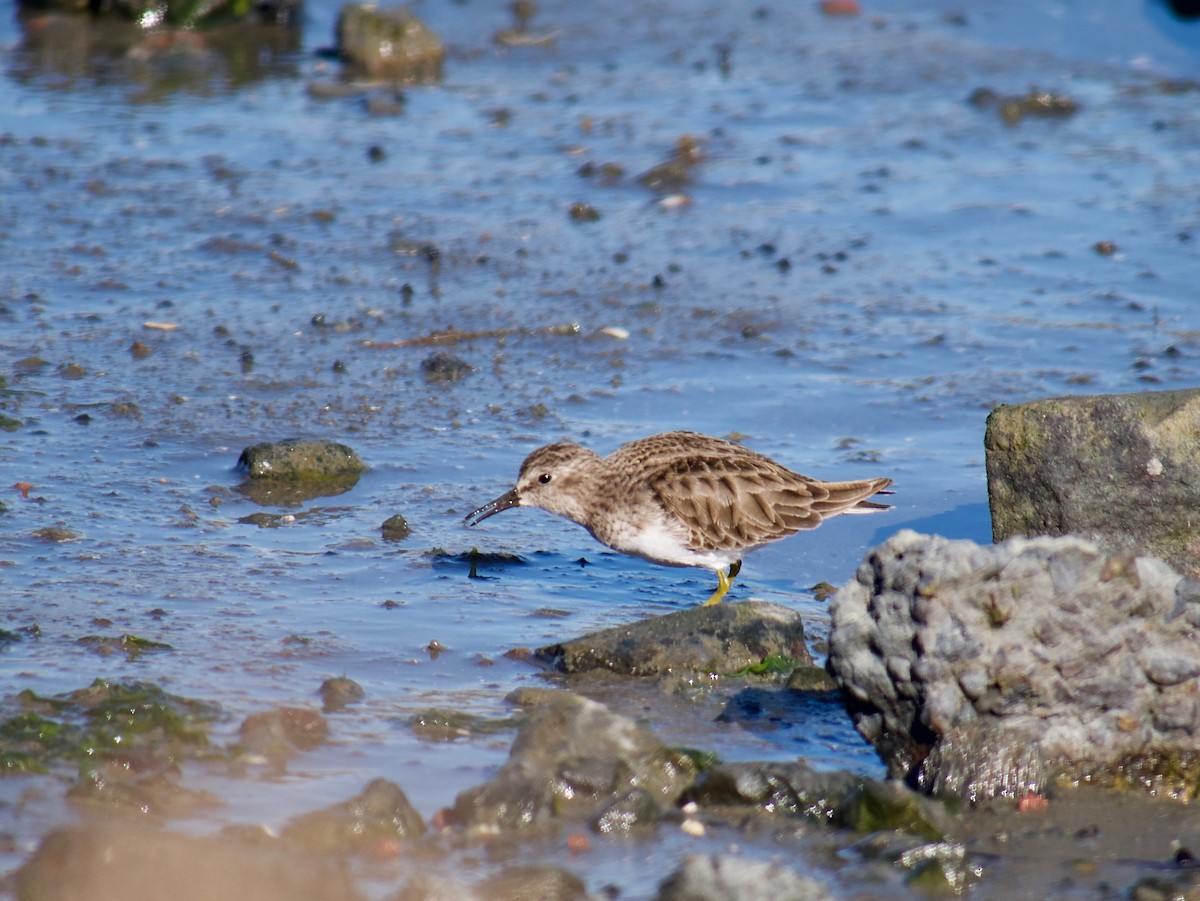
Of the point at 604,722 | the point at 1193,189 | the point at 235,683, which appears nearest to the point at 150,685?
the point at 235,683

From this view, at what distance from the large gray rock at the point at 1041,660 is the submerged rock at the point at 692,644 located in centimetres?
114

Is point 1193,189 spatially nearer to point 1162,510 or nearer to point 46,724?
point 1162,510

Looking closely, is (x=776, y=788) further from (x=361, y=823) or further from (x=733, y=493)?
(x=733, y=493)

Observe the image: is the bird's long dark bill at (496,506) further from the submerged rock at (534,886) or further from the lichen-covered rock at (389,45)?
the lichen-covered rock at (389,45)

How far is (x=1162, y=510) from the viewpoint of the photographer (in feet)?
20.1

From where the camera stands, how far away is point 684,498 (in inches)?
277

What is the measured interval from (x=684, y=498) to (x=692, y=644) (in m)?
1.13

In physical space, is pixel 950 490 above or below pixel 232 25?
below

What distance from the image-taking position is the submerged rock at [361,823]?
14.8ft

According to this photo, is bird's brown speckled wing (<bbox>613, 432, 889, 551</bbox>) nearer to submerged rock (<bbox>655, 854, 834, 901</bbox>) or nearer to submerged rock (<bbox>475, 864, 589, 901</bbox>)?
submerged rock (<bbox>475, 864, 589, 901</bbox>)

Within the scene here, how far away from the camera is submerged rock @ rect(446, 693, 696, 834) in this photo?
4707 mm

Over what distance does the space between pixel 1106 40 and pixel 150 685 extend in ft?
44.4

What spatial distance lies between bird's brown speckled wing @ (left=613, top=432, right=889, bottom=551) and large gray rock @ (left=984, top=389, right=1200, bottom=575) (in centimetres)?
102

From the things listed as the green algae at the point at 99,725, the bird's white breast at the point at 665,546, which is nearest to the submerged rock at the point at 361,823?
the green algae at the point at 99,725
